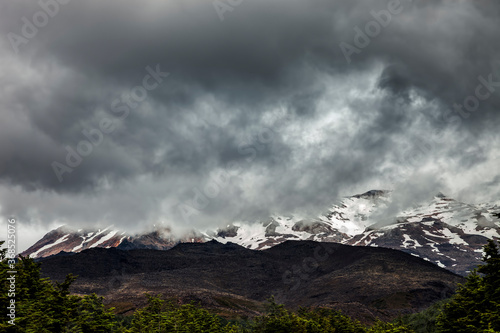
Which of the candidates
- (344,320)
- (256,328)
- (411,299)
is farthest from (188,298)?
(256,328)

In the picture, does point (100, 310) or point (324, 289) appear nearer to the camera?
point (100, 310)

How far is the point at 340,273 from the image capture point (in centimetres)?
19138

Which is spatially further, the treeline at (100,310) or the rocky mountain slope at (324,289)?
the rocky mountain slope at (324,289)

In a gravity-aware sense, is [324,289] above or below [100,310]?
below

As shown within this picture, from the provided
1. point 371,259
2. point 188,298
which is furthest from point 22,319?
point 371,259

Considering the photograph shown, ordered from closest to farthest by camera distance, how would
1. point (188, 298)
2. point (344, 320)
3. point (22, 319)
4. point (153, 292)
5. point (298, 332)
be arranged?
point (22, 319) < point (298, 332) < point (344, 320) < point (188, 298) < point (153, 292)

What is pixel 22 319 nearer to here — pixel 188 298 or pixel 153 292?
pixel 188 298

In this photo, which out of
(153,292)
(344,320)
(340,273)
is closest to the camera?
(344,320)

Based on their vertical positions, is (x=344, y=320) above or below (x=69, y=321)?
below

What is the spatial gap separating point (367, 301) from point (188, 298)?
62.8 m

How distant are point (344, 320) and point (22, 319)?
122ft

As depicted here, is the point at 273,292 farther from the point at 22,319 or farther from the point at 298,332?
the point at 22,319

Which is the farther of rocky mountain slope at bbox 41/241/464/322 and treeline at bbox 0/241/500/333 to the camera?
rocky mountain slope at bbox 41/241/464/322

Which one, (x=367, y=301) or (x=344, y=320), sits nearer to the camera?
(x=344, y=320)
